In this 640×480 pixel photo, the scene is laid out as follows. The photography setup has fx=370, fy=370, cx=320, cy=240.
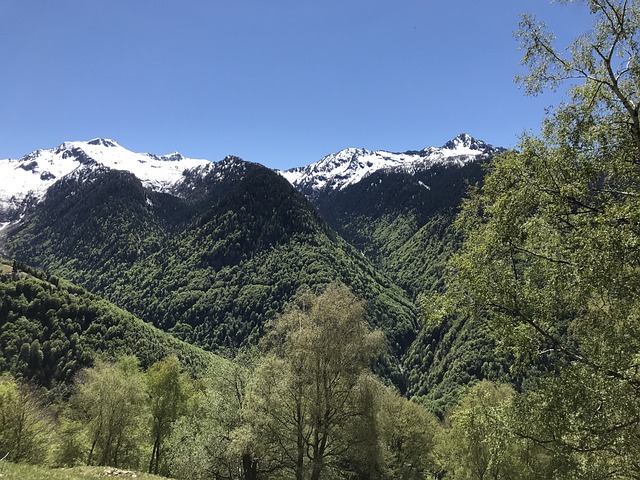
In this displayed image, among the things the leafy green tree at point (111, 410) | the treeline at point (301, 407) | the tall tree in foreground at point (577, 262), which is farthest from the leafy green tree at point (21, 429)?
the tall tree in foreground at point (577, 262)

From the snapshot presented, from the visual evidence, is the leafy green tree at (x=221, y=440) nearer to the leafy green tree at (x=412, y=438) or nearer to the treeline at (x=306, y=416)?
the treeline at (x=306, y=416)

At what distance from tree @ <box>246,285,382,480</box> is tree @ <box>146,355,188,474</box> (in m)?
31.7

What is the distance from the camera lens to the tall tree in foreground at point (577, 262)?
12461 millimetres

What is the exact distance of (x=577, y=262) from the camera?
12.8 m

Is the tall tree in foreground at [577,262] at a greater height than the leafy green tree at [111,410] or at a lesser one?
greater

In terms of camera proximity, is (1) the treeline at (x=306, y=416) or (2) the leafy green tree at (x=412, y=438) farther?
(2) the leafy green tree at (x=412, y=438)

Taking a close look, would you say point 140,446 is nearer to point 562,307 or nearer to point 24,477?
point 24,477

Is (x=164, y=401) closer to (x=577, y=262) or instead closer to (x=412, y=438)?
(x=412, y=438)

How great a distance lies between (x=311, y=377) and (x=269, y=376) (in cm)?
356

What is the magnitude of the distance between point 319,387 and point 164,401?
37.0m

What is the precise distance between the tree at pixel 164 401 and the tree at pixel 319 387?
104 ft

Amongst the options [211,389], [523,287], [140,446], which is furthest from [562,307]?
[140,446]

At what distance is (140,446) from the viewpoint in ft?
198

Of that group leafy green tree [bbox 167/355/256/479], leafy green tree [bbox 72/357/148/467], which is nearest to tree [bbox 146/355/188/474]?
leafy green tree [bbox 72/357/148/467]
